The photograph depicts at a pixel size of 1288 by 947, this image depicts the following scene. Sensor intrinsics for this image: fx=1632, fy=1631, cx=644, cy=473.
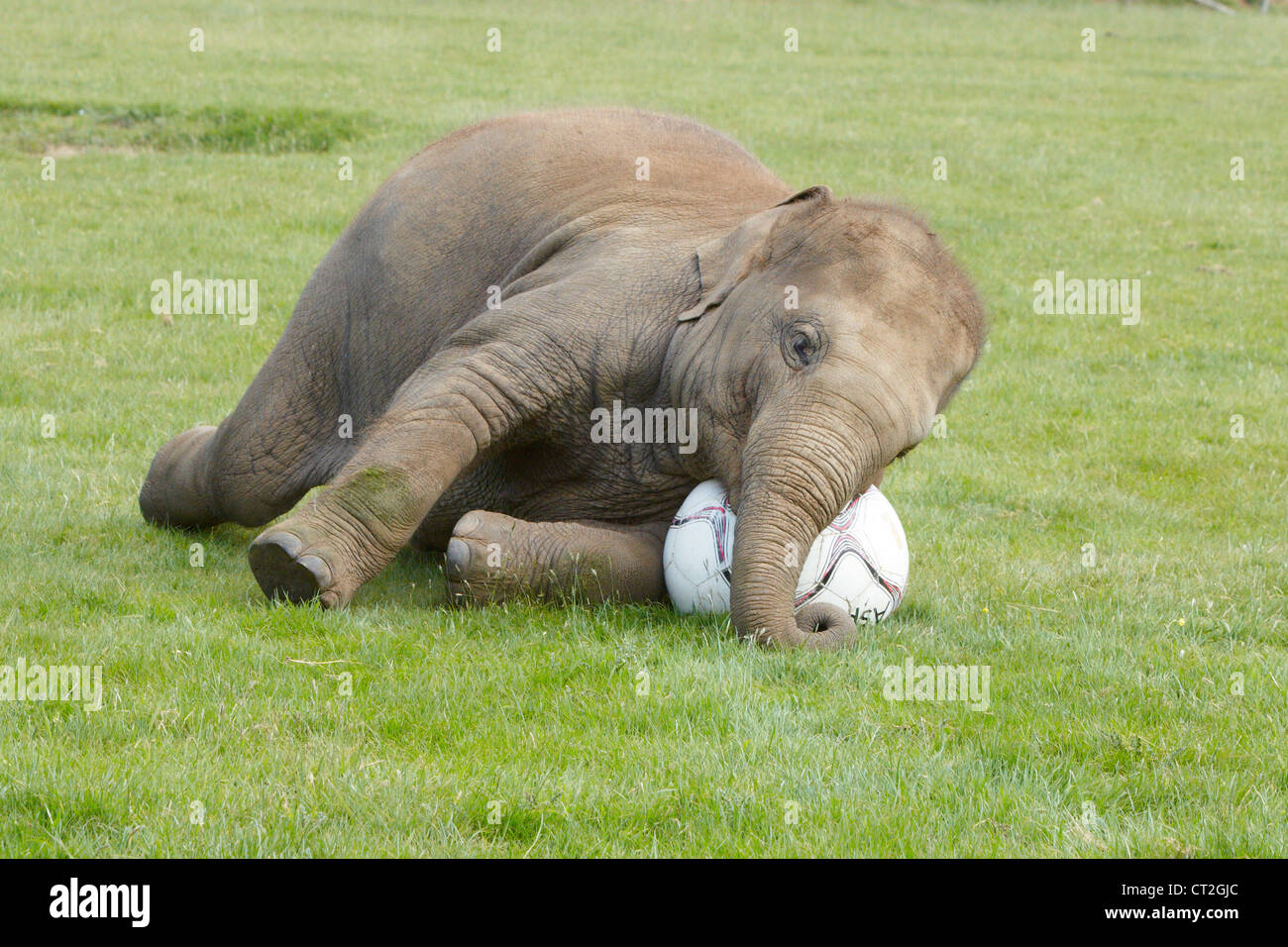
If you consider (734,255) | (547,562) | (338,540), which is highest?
(734,255)

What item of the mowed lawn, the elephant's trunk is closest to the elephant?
the elephant's trunk

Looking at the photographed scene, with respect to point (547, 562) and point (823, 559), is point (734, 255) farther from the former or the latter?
point (547, 562)

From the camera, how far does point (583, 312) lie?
23.0 feet

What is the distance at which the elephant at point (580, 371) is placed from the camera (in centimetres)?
626

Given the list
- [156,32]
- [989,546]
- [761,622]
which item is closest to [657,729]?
[761,622]

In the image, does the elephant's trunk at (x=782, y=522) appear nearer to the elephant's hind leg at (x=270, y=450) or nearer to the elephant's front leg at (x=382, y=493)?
the elephant's front leg at (x=382, y=493)

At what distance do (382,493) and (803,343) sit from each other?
176 cm

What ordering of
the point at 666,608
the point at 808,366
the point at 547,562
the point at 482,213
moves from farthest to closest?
1. the point at 482,213
2. the point at 666,608
3. the point at 547,562
4. the point at 808,366

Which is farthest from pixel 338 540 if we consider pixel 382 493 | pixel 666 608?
pixel 666 608

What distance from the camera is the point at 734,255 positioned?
22.7 ft

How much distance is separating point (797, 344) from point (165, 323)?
325 inches

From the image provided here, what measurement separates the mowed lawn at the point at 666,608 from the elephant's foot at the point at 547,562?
0.13 metres

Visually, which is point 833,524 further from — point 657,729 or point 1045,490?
point 1045,490

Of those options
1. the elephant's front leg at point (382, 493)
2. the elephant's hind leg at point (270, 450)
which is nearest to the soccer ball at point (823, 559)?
the elephant's front leg at point (382, 493)
